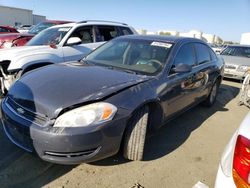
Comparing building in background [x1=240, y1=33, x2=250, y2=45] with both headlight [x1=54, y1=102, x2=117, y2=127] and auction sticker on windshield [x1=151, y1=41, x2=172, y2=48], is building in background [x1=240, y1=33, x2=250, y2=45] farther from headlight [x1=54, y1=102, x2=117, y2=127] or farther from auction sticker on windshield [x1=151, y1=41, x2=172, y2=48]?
headlight [x1=54, y1=102, x2=117, y2=127]

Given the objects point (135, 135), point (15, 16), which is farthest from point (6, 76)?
point (15, 16)

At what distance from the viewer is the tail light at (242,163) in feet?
5.02

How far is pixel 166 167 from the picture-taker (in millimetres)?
2953

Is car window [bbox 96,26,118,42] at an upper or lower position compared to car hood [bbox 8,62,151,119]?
upper

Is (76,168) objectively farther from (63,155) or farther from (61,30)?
(61,30)

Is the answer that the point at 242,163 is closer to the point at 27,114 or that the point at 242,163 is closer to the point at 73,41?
the point at 27,114

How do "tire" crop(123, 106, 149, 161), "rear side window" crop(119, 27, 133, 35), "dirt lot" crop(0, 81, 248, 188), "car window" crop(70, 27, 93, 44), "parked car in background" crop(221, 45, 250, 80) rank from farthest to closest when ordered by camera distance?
"parked car in background" crop(221, 45, 250, 80)
"rear side window" crop(119, 27, 133, 35)
"car window" crop(70, 27, 93, 44)
"tire" crop(123, 106, 149, 161)
"dirt lot" crop(0, 81, 248, 188)

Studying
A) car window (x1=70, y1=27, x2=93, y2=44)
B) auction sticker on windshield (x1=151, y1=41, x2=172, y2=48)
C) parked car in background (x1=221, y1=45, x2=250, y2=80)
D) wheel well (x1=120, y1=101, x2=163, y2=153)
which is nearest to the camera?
wheel well (x1=120, y1=101, x2=163, y2=153)

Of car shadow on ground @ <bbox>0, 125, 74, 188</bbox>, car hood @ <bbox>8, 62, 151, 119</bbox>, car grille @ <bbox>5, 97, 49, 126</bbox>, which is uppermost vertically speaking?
car hood @ <bbox>8, 62, 151, 119</bbox>

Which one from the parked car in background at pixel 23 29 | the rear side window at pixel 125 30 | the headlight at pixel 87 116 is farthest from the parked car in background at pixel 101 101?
the parked car in background at pixel 23 29

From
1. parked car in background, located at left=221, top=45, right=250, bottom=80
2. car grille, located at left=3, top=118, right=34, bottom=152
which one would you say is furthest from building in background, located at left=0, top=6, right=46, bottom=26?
car grille, located at left=3, top=118, right=34, bottom=152

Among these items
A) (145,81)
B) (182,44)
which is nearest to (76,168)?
(145,81)

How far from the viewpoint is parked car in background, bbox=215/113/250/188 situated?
154 cm

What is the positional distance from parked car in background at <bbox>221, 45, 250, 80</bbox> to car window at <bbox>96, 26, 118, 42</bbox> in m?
4.99
